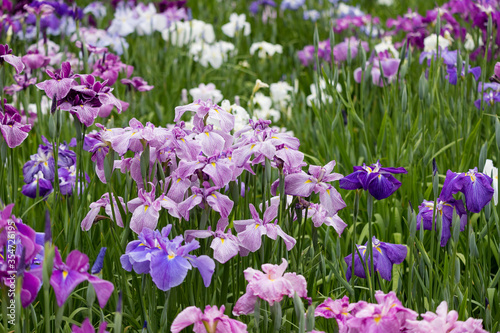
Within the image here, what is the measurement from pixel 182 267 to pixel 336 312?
0.43 meters

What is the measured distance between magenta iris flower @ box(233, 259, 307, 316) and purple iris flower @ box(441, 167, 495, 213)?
0.65 metres

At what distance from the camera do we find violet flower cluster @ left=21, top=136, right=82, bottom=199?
245cm

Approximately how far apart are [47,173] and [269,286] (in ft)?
4.67

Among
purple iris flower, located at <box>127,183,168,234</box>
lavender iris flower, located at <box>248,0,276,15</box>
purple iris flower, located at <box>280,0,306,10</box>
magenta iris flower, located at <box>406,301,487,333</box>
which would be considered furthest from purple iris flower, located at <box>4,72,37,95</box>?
purple iris flower, located at <box>280,0,306,10</box>

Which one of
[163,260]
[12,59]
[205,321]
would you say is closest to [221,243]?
[163,260]

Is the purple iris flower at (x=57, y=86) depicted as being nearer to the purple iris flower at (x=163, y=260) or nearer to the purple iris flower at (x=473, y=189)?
the purple iris flower at (x=163, y=260)

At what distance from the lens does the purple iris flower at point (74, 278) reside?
1.24 meters

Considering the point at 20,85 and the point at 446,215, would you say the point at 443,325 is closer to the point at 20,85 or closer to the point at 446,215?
the point at 446,215

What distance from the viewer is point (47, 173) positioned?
245cm

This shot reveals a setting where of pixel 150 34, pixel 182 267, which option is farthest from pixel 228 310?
pixel 150 34

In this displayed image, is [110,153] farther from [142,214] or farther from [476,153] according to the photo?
[476,153]

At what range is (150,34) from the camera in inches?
230

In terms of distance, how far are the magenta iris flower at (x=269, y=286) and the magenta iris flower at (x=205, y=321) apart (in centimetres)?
11

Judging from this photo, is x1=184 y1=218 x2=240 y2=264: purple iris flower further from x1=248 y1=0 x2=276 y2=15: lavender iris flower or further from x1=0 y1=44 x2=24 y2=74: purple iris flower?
x1=248 y1=0 x2=276 y2=15: lavender iris flower
